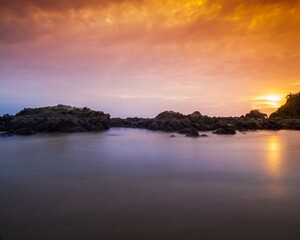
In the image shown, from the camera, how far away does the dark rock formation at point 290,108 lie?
53888 mm

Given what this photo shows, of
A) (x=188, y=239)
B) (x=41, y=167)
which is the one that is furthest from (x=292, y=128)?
(x=188, y=239)

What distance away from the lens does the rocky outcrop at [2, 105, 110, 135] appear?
2161 cm

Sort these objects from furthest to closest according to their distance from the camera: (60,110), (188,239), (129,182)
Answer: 1. (60,110)
2. (129,182)
3. (188,239)

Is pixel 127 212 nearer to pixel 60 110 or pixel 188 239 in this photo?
pixel 188 239

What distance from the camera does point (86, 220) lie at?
367 centimetres

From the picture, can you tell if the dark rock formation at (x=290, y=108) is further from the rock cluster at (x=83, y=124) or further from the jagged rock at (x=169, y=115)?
the jagged rock at (x=169, y=115)

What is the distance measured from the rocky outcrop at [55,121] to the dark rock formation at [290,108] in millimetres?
40441

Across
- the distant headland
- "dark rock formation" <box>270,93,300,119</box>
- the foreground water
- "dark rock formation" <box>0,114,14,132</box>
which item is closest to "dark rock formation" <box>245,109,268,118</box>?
"dark rock formation" <box>270,93,300,119</box>

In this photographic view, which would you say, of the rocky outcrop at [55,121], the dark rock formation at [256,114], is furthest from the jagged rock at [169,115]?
the dark rock formation at [256,114]

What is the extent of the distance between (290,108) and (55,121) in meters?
49.1

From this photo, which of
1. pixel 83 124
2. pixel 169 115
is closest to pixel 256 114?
pixel 169 115

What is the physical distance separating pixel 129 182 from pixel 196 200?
181 cm

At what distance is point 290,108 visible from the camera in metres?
56.0

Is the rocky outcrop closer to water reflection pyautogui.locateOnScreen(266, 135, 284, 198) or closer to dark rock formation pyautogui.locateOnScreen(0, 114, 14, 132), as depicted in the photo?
dark rock formation pyautogui.locateOnScreen(0, 114, 14, 132)
